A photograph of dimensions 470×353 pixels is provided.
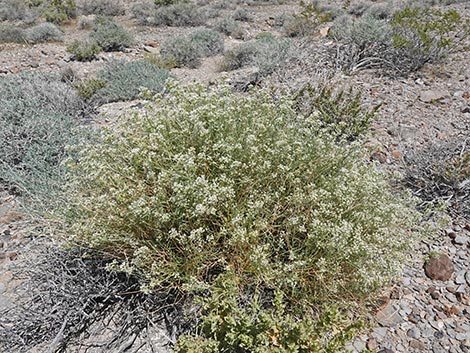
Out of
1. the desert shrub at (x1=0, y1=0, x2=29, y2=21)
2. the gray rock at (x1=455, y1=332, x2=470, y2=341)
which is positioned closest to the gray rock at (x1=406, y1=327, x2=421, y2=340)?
the gray rock at (x1=455, y1=332, x2=470, y2=341)

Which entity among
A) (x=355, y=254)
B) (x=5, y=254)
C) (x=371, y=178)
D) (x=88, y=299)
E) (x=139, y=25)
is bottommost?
(x=139, y=25)

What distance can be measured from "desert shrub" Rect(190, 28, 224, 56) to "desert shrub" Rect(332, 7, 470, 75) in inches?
155

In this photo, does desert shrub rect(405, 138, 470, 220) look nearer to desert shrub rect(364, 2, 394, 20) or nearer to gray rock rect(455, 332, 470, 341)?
gray rock rect(455, 332, 470, 341)

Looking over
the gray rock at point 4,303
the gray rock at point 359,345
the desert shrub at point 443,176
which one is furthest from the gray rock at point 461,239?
the gray rock at point 4,303

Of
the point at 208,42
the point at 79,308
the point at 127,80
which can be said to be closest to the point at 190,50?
the point at 208,42

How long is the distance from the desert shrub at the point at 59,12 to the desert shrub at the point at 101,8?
73cm

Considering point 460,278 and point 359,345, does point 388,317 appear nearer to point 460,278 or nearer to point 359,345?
point 359,345

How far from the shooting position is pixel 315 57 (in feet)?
20.8

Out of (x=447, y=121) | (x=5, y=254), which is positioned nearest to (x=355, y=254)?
(x=5, y=254)

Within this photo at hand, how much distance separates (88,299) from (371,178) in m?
2.00

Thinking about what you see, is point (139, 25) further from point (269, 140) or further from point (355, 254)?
point (355, 254)

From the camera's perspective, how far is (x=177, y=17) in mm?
13211

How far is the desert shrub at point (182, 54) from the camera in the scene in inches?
337

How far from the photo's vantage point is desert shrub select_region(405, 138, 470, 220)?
3340 millimetres
